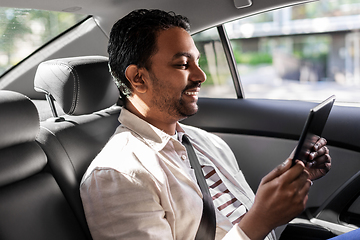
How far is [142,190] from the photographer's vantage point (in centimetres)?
106

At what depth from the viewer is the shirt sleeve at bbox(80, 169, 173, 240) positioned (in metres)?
1.02

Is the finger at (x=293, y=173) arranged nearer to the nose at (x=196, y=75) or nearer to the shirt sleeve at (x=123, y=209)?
the shirt sleeve at (x=123, y=209)

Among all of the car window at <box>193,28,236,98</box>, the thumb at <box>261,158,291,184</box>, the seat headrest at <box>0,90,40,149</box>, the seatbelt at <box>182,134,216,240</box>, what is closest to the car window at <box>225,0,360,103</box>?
the car window at <box>193,28,236,98</box>

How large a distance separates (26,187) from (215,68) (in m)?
1.59

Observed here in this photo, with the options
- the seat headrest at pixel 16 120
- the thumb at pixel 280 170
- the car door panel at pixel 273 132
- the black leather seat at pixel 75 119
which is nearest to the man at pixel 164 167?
the thumb at pixel 280 170

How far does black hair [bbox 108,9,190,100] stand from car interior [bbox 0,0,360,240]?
129 millimetres

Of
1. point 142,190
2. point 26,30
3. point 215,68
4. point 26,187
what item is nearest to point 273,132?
point 215,68

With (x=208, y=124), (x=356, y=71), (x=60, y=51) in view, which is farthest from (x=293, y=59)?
(x=60, y=51)

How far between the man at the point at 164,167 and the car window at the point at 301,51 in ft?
2.61

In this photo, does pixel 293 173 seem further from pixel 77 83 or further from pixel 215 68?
pixel 215 68

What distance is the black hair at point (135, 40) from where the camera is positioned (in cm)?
132

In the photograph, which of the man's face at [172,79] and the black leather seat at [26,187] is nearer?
the black leather seat at [26,187]

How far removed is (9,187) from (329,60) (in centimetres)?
448

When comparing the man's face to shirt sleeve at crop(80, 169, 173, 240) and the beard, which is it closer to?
the beard
